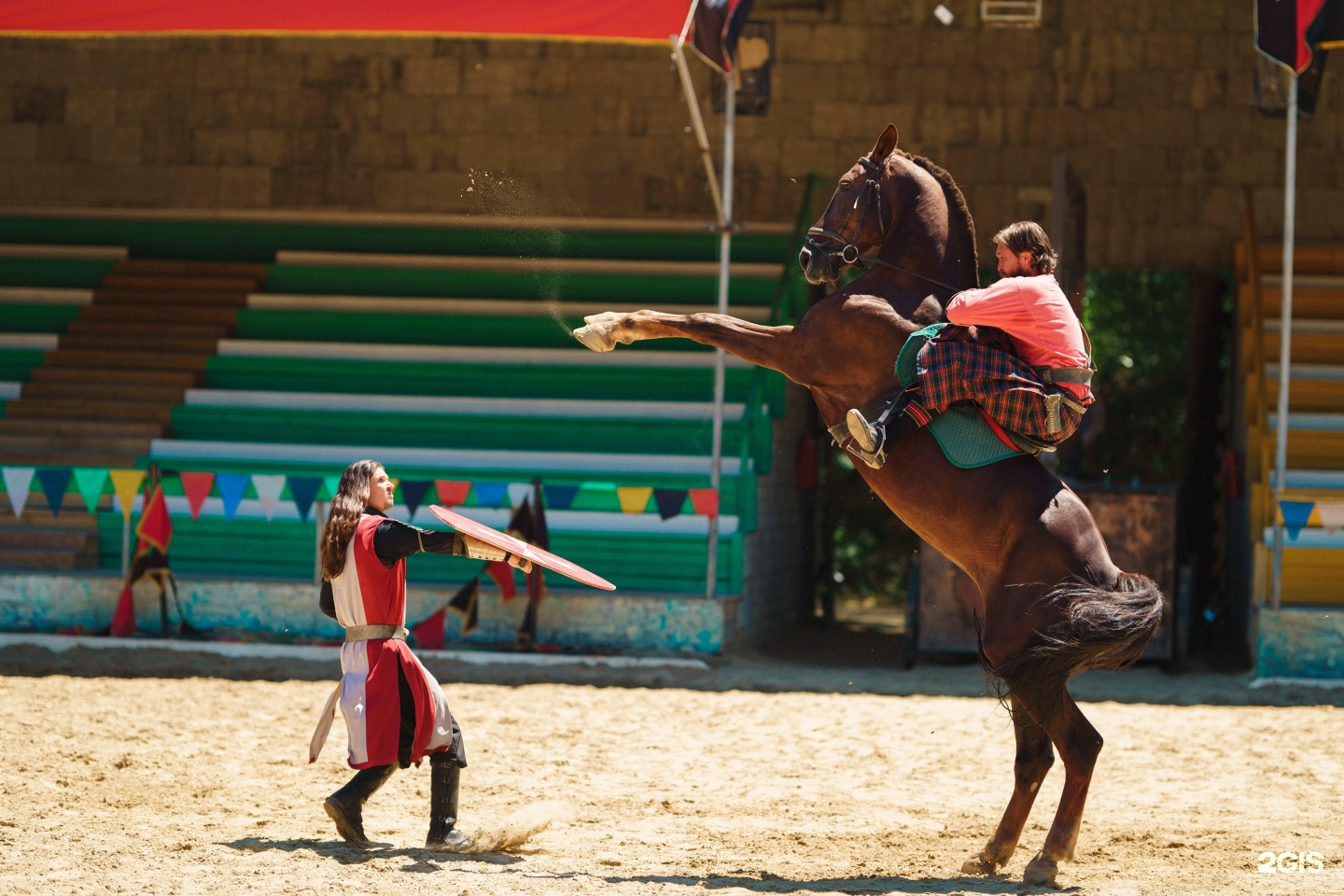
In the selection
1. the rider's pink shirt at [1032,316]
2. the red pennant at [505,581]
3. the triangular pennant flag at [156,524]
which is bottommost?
the red pennant at [505,581]

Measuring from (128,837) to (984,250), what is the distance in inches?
425

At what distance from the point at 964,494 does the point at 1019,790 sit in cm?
111

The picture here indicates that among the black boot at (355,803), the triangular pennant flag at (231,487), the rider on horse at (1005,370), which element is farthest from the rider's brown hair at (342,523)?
the triangular pennant flag at (231,487)

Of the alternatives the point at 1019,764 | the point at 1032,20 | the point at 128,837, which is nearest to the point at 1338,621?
the point at 1019,764

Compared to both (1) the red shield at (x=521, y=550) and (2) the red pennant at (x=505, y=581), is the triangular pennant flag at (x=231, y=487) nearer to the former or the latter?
(2) the red pennant at (x=505, y=581)

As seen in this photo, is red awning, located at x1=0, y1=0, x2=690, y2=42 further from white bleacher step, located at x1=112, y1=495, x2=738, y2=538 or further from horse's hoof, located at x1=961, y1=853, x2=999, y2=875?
horse's hoof, located at x1=961, y1=853, x2=999, y2=875

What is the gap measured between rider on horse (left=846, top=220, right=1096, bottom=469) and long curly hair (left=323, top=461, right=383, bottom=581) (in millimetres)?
1799

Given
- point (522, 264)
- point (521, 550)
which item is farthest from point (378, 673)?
point (522, 264)

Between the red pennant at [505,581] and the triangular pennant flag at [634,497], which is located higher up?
the triangular pennant flag at [634,497]

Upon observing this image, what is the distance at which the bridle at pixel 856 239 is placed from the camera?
539cm

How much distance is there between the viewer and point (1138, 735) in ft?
24.8

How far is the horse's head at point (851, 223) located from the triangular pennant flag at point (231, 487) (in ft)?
18.2

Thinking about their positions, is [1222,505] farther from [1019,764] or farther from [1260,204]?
[1019,764]

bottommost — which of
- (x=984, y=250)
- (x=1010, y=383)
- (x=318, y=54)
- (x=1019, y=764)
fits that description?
(x=1019, y=764)
